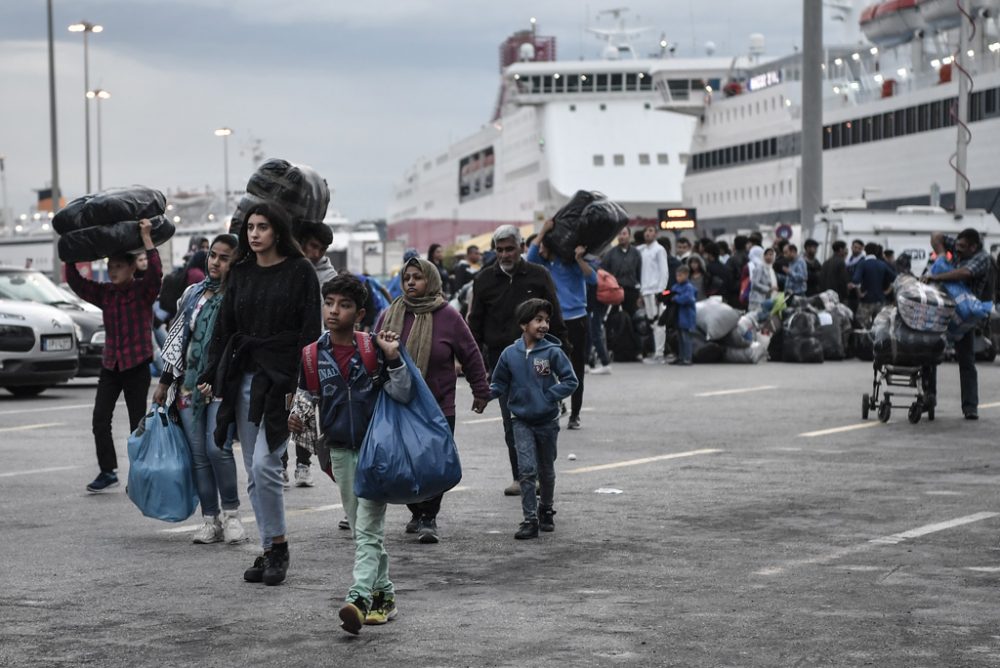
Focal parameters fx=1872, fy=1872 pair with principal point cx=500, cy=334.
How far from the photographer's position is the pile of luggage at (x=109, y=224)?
37.4 ft

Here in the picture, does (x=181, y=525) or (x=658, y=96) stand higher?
(x=658, y=96)

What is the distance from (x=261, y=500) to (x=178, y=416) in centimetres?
130

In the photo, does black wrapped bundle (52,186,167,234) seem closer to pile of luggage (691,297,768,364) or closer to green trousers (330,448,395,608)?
green trousers (330,448,395,608)

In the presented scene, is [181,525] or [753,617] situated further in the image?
[181,525]

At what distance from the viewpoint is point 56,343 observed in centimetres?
2041

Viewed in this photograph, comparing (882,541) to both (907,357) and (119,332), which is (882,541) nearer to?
(119,332)

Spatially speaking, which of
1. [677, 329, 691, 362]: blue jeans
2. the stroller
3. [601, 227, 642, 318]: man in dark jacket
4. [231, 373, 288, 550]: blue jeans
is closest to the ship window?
[677, 329, 691, 362]: blue jeans

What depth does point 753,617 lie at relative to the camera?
23.4 feet

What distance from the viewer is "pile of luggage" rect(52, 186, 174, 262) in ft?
37.4

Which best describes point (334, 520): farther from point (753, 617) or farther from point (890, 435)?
point (890, 435)

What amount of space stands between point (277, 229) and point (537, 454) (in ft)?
7.69

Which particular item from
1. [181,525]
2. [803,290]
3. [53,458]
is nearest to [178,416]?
[181,525]

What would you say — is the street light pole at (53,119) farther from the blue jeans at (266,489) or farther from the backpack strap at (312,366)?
the backpack strap at (312,366)

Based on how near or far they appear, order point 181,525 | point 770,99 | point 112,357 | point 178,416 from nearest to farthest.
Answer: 1. point 178,416
2. point 181,525
3. point 112,357
4. point 770,99
